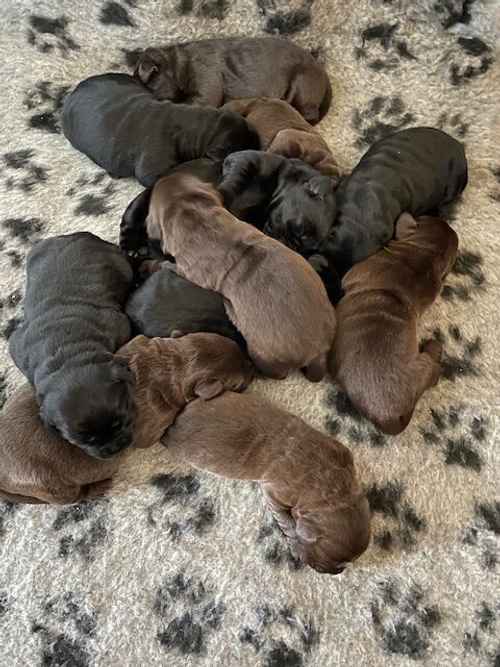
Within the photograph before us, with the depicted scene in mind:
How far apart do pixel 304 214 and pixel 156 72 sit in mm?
705

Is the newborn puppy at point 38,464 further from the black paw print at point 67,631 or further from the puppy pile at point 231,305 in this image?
the black paw print at point 67,631

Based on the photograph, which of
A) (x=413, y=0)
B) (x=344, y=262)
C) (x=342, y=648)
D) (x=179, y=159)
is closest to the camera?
(x=342, y=648)

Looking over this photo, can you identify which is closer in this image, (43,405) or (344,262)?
(43,405)

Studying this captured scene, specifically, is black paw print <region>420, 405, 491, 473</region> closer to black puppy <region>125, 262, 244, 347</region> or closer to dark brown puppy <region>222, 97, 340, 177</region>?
black puppy <region>125, 262, 244, 347</region>

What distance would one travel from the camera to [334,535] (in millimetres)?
1384

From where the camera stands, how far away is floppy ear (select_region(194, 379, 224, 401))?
1.52 metres

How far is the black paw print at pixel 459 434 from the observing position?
1550mm

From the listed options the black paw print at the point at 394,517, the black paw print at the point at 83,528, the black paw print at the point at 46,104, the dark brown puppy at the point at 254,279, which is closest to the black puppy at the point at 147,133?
the black paw print at the point at 46,104

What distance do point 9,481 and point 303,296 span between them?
67cm

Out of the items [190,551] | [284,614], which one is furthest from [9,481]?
[284,614]

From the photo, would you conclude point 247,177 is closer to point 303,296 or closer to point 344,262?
point 344,262

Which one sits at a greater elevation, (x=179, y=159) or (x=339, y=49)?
(x=339, y=49)

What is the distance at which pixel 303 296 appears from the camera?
5.02 feet

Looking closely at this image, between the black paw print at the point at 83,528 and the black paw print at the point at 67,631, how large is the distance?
0.08m
